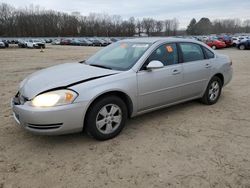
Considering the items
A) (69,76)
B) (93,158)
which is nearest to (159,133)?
(93,158)

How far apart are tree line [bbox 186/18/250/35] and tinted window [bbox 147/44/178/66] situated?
11771 cm

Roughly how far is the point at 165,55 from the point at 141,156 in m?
1.96

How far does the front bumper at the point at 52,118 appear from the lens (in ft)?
10.5

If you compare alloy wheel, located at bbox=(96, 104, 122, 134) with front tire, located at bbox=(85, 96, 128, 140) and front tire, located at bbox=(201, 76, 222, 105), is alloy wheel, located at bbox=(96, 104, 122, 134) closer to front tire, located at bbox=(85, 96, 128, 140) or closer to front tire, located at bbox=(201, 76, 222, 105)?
front tire, located at bbox=(85, 96, 128, 140)

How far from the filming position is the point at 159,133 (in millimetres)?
4008

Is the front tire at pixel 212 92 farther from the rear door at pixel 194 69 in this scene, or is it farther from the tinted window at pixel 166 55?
the tinted window at pixel 166 55

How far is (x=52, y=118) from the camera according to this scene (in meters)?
3.22

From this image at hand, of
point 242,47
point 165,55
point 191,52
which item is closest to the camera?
point 165,55

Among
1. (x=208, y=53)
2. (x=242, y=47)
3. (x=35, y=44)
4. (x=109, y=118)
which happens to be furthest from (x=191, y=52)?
(x=35, y=44)

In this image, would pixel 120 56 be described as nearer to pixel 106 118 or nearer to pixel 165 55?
pixel 165 55

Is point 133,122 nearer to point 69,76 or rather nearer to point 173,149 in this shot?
point 173,149

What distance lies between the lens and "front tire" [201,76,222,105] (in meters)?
5.30

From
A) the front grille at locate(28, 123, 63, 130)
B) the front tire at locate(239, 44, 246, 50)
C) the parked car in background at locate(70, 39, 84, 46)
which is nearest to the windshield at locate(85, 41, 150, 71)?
the front grille at locate(28, 123, 63, 130)

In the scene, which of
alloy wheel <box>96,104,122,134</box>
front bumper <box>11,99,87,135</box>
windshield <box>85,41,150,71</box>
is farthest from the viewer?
windshield <box>85,41,150,71</box>
